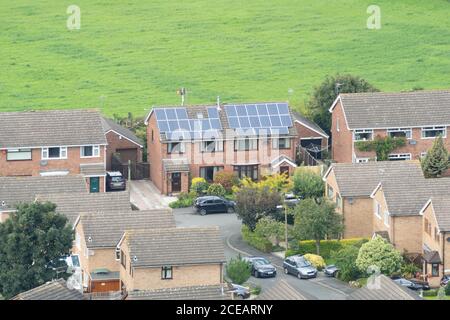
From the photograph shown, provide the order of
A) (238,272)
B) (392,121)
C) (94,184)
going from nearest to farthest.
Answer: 1. (238,272)
2. (94,184)
3. (392,121)

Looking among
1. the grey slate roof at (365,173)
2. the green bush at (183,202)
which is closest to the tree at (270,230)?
the grey slate roof at (365,173)

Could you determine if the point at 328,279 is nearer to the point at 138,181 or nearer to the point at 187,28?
the point at 138,181

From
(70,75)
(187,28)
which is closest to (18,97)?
(70,75)

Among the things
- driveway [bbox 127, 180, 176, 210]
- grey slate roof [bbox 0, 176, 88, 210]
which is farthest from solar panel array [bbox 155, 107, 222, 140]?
grey slate roof [bbox 0, 176, 88, 210]

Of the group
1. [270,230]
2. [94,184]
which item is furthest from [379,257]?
[94,184]

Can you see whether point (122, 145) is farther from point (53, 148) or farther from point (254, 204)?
point (254, 204)

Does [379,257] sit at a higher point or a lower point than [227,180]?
lower

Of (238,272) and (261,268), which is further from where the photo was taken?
(261,268)
